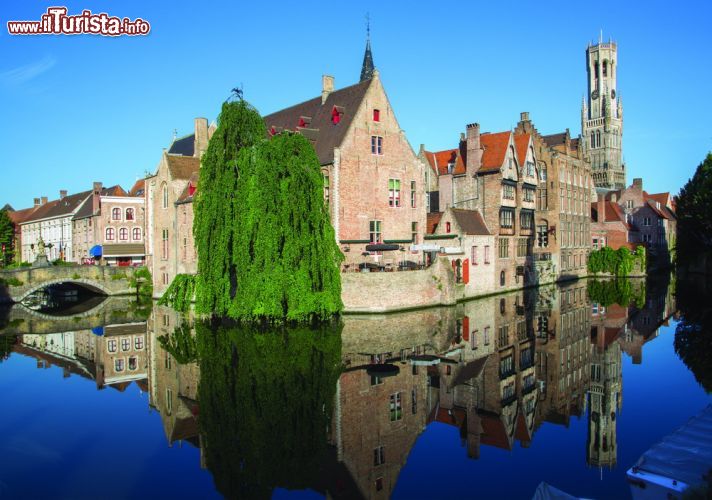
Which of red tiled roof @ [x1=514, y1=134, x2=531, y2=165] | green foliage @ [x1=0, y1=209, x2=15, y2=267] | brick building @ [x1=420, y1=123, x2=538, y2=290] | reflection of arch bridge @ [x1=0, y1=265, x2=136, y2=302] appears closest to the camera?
reflection of arch bridge @ [x1=0, y1=265, x2=136, y2=302]

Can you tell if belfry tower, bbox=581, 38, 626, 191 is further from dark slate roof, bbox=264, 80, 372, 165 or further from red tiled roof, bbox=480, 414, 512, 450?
red tiled roof, bbox=480, 414, 512, 450

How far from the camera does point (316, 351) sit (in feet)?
73.6

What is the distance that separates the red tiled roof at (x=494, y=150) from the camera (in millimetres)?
45094

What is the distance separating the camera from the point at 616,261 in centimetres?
6281

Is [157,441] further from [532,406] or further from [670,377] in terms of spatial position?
[670,377]

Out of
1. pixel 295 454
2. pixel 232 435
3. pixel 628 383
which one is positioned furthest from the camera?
pixel 628 383

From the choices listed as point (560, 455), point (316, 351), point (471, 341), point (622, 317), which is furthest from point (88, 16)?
point (622, 317)

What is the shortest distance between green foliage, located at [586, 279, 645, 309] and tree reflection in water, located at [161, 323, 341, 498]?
24102mm

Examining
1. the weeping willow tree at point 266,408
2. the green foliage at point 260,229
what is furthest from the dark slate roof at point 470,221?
the weeping willow tree at point 266,408

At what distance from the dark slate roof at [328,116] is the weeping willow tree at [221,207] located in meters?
8.55

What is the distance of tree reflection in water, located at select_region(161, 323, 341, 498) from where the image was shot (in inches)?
475

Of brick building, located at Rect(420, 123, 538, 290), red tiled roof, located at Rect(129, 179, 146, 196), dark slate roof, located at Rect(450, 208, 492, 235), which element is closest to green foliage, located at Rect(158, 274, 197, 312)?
dark slate roof, located at Rect(450, 208, 492, 235)

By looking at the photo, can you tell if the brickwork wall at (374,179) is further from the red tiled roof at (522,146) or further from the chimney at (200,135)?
the chimney at (200,135)

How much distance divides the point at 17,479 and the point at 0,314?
3258 cm
